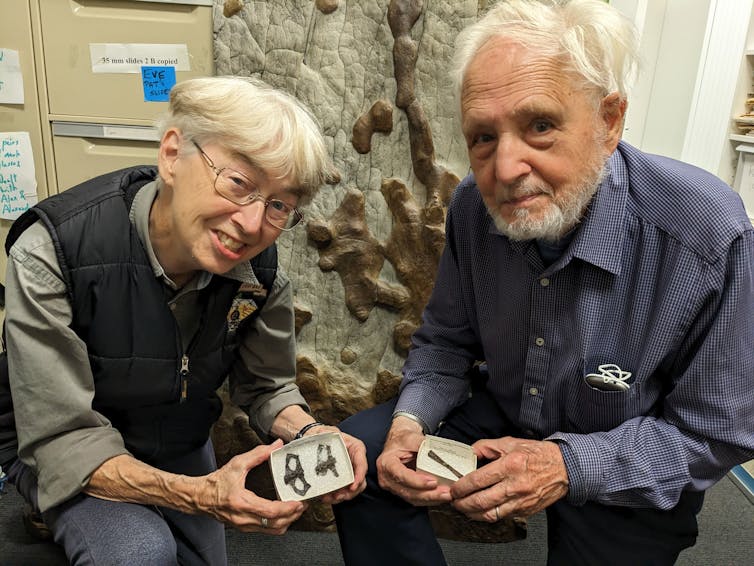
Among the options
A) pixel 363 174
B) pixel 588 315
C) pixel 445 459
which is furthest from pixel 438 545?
pixel 363 174

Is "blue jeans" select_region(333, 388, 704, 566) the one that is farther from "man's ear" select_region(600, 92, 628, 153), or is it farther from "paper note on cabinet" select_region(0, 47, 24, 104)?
"paper note on cabinet" select_region(0, 47, 24, 104)

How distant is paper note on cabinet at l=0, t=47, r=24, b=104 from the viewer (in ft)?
7.07

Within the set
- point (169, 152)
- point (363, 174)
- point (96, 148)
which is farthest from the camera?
point (96, 148)

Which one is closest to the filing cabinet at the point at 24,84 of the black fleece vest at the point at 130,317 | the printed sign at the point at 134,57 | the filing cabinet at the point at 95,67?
the filing cabinet at the point at 95,67

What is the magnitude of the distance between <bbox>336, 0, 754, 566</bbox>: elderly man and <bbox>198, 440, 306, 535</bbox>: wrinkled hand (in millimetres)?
236

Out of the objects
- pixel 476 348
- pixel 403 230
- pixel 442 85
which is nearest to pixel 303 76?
pixel 442 85

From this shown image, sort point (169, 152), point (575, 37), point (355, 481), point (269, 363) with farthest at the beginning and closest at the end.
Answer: point (269, 363) → point (355, 481) → point (169, 152) → point (575, 37)

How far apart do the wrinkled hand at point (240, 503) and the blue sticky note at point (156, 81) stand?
4.50 feet

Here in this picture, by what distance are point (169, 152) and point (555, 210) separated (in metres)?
0.78

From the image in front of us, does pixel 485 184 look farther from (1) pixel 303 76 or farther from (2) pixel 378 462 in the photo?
(1) pixel 303 76

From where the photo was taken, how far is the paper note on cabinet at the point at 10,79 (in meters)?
2.15

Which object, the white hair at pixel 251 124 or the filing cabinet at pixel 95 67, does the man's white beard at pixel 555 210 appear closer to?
the white hair at pixel 251 124

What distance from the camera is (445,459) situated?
1.39 metres

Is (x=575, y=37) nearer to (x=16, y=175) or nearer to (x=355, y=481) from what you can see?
(x=355, y=481)
